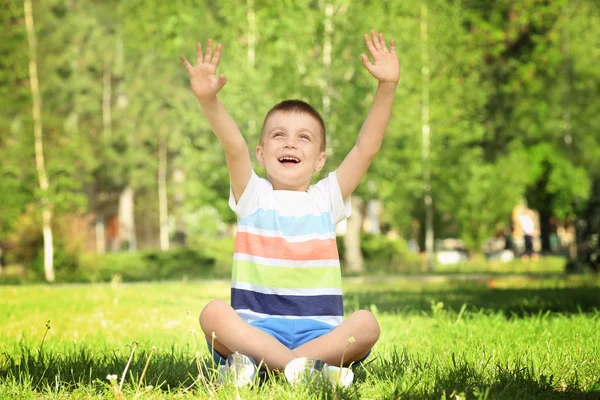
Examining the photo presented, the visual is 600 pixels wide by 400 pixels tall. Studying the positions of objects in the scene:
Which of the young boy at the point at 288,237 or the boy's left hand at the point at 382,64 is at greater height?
the boy's left hand at the point at 382,64

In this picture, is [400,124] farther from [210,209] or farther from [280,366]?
[280,366]

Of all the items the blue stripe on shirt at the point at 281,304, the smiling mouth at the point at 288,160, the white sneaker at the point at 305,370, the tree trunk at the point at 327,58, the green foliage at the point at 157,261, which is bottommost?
the green foliage at the point at 157,261

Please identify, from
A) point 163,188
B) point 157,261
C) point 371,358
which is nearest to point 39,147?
point 157,261

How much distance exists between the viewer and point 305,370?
3527mm

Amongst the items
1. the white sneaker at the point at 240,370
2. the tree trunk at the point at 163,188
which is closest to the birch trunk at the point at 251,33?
the tree trunk at the point at 163,188

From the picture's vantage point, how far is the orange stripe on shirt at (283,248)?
→ 12.8 feet

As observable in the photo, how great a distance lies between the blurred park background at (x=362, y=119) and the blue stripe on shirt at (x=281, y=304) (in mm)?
14040

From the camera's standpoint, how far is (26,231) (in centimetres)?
Answer: 2316

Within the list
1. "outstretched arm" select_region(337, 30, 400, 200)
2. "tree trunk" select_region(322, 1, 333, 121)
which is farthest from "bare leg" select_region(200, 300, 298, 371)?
"tree trunk" select_region(322, 1, 333, 121)

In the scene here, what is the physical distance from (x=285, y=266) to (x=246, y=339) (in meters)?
0.41

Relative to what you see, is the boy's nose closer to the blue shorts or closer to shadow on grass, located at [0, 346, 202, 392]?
the blue shorts

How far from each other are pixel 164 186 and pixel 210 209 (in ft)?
54.0

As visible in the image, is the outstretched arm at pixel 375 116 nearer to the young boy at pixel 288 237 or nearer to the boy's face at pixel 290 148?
the young boy at pixel 288 237

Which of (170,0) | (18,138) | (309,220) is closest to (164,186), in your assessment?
(170,0)
